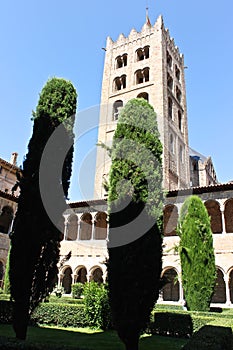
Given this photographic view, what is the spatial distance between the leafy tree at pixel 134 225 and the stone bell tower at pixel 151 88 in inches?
663

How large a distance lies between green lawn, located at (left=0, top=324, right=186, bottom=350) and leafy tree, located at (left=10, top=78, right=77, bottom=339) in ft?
4.33

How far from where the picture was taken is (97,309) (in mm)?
11789

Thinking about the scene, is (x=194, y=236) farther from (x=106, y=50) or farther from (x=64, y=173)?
(x=106, y=50)

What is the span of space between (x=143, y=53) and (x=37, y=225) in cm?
2915

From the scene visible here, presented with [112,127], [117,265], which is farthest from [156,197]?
[112,127]

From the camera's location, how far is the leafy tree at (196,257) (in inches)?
560

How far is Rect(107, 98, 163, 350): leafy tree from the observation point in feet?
24.8

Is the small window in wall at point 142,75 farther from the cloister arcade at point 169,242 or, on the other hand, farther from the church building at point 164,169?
the cloister arcade at point 169,242

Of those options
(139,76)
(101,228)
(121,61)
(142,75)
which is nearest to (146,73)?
(142,75)

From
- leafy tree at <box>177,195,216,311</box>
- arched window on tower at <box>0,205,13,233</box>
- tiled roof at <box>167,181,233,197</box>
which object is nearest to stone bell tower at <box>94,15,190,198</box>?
tiled roof at <box>167,181,233,197</box>

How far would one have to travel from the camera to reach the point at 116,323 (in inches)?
299

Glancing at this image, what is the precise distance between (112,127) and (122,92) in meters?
4.29

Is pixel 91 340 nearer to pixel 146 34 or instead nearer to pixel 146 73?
pixel 146 73

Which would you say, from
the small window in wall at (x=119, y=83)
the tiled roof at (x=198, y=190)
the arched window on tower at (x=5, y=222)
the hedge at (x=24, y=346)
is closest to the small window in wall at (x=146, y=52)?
the small window in wall at (x=119, y=83)
